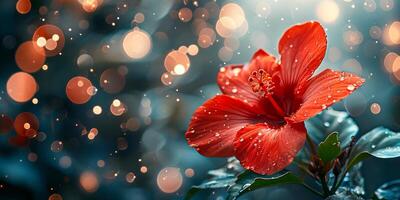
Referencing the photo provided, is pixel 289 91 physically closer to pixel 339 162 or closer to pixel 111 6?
pixel 339 162

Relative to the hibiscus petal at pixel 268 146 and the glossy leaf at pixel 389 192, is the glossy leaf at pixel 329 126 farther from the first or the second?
the hibiscus petal at pixel 268 146

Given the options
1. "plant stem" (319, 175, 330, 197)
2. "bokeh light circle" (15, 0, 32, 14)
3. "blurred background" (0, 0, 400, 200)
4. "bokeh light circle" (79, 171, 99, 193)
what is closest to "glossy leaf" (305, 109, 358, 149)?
"plant stem" (319, 175, 330, 197)

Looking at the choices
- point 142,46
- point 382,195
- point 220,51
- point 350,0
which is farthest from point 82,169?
point 350,0

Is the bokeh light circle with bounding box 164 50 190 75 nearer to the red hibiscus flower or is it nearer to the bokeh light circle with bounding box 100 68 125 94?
the bokeh light circle with bounding box 100 68 125 94

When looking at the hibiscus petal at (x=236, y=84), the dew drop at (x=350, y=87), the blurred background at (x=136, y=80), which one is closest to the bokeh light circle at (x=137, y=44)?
the blurred background at (x=136, y=80)

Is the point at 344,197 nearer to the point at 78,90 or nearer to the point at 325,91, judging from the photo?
the point at 325,91

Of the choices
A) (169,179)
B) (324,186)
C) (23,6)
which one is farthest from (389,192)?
(23,6)

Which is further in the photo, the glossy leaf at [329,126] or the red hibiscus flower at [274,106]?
the glossy leaf at [329,126]
